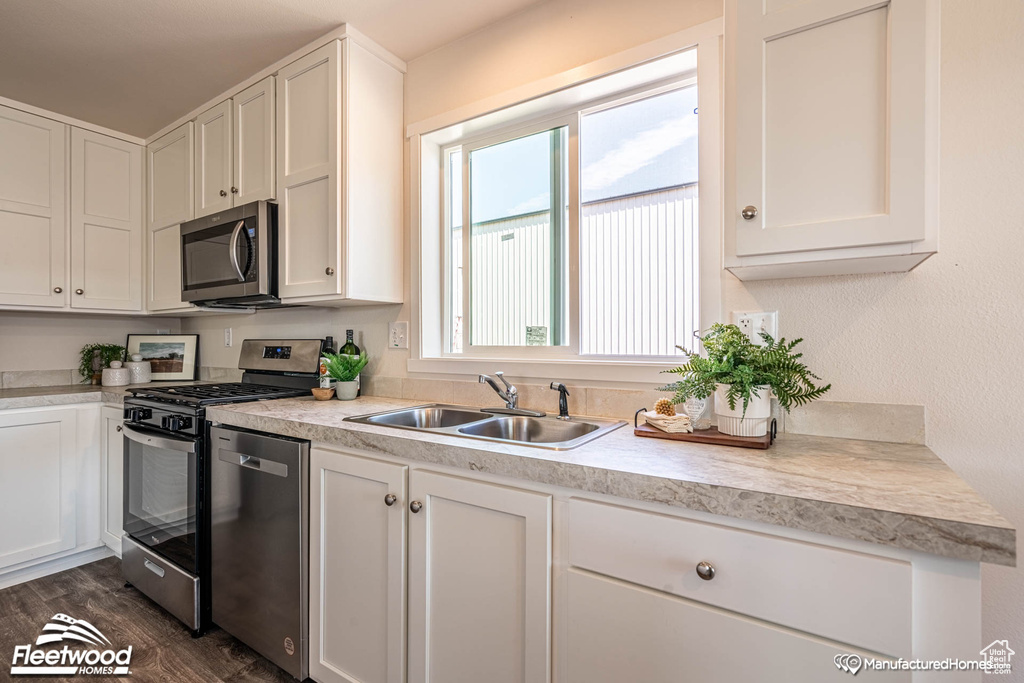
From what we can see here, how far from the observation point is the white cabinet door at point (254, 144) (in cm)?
215

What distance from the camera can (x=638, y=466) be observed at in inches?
39.0

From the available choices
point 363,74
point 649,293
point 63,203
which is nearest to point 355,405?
point 649,293

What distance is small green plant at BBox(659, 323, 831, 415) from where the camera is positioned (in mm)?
1172

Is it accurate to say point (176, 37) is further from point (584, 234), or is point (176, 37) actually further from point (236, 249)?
point (584, 234)

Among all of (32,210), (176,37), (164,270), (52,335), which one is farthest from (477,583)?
(52,335)

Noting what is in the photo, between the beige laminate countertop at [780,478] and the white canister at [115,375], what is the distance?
2.14m

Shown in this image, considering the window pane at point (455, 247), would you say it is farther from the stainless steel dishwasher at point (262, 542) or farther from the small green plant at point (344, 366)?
the stainless steel dishwasher at point (262, 542)

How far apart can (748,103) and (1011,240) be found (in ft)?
2.24

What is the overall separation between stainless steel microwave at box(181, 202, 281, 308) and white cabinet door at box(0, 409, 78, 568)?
89 cm

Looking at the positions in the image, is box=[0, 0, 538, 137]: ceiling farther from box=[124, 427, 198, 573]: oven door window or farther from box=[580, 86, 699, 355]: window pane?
box=[124, 427, 198, 573]: oven door window

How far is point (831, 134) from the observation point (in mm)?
1034

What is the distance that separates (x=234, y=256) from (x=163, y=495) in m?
1.06

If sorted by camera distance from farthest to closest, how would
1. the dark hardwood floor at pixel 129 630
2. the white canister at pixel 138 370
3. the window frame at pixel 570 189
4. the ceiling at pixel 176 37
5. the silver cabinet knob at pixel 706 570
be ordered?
the white canister at pixel 138 370 < the ceiling at pixel 176 37 < the dark hardwood floor at pixel 129 630 < the window frame at pixel 570 189 < the silver cabinet knob at pixel 706 570

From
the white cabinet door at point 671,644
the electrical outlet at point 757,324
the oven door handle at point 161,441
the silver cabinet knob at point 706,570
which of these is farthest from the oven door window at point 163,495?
the electrical outlet at point 757,324
